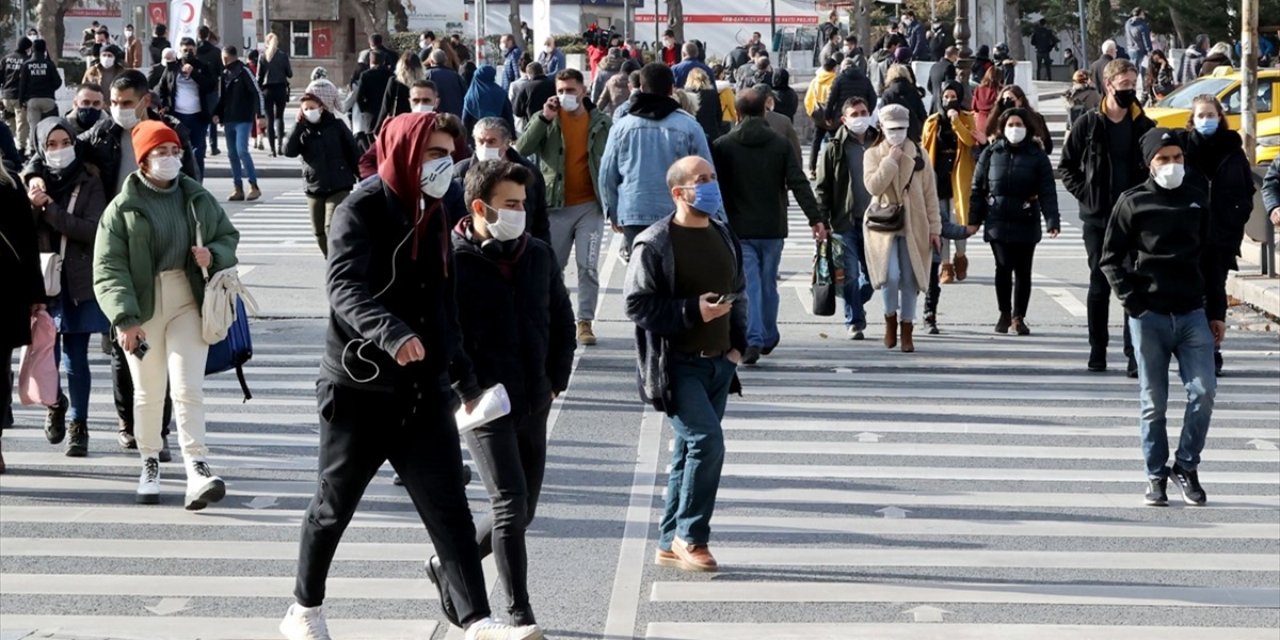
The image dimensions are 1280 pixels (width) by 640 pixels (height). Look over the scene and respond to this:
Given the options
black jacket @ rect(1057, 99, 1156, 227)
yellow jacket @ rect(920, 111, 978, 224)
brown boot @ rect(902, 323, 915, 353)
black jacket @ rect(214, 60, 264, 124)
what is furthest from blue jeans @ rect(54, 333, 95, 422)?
black jacket @ rect(214, 60, 264, 124)

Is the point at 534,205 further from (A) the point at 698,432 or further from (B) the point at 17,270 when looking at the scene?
(A) the point at 698,432

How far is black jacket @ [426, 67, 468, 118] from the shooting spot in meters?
22.5

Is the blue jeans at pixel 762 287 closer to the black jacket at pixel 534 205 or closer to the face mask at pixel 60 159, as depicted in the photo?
the black jacket at pixel 534 205

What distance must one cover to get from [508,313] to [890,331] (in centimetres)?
767

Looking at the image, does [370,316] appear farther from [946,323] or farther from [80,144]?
[946,323]

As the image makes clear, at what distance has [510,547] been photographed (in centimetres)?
734

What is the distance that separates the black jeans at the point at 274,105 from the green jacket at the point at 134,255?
77.4 feet

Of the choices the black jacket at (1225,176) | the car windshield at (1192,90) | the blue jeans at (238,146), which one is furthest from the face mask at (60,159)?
the car windshield at (1192,90)

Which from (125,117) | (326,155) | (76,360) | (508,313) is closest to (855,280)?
(326,155)

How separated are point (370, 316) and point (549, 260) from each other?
3.94ft

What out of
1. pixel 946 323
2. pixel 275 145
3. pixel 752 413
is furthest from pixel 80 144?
pixel 275 145

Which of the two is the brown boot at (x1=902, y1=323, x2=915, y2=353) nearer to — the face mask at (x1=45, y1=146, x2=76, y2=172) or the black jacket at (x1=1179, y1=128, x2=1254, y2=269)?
the black jacket at (x1=1179, y1=128, x2=1254, y2=269)

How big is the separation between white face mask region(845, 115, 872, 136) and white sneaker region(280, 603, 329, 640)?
27.2 ft

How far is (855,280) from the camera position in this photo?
49.6ft
